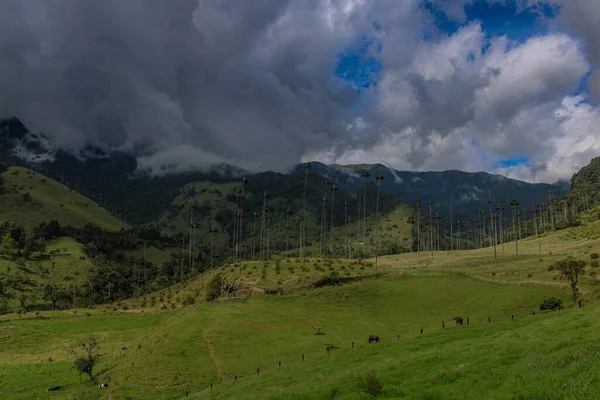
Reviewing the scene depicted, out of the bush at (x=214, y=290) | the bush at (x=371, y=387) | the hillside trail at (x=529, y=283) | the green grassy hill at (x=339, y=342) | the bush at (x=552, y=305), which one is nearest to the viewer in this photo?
the bush at (x=371, y=387)

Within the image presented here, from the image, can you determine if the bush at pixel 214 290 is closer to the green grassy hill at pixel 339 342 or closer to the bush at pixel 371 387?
the green grassy hill at pixel 339 342

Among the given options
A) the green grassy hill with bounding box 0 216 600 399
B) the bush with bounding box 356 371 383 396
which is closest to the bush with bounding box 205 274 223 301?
the green grassy hill with bounding box 0 216 600 399

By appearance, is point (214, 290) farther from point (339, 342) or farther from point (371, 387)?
point (371, 387)

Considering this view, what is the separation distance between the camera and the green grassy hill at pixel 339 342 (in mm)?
19766

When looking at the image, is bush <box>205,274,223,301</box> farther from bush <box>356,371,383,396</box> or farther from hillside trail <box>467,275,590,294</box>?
bush <box>356,371,383,396</box>

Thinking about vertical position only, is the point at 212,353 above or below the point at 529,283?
below

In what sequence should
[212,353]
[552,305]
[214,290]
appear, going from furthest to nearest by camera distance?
[214,290]
[552,305]
[212,353]

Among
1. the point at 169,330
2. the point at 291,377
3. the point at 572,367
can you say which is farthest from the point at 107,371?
the point at 572,367

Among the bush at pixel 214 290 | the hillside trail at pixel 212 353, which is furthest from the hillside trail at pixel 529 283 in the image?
the bush at pixel 214 290

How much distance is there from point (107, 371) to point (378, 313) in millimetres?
50913

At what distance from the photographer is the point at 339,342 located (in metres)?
60.6

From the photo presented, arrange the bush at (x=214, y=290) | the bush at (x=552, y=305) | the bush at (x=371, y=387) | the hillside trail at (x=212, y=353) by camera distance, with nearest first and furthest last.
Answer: the bush at (x=371, y=387)
the hillside trail at (x=212, y=353)
the bush at (x=552, y=305)
the bush at (x=214, y=290)

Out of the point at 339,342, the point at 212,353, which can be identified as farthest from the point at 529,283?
the point at 212,353

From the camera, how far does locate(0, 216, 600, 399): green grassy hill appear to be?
1977cm
